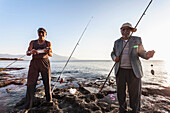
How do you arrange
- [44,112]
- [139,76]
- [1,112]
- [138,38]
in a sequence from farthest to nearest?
[1,112] < [44,112] < [138,38] < [139,76]

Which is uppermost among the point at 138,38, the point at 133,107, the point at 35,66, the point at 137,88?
the point at 138,38

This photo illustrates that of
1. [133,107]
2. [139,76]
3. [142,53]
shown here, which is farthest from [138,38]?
[133,107]

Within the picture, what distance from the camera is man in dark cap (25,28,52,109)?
3441mm

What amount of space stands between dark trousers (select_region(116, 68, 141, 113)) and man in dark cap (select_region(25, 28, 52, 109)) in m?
2.86

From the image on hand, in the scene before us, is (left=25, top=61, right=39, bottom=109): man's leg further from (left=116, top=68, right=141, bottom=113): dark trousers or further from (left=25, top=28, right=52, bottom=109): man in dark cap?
(left=116, top=68, right=141, bottom=113): dark trousers

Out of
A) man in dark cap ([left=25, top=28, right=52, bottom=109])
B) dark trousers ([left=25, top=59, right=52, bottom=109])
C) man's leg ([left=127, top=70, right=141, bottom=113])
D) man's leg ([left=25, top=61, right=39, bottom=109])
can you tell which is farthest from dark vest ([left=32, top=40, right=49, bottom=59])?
Result: man's leg ([left=127, top=70, right=141, bottom=113])

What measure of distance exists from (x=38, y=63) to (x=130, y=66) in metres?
3.39

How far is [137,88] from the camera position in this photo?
2.70m

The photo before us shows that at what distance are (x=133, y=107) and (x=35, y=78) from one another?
3660 millimetres

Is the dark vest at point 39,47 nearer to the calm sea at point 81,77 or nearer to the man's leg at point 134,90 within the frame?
the calm sea at point 81,77

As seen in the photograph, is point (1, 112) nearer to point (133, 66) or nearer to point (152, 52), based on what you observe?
point (133, 66)

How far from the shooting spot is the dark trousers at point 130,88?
8.92ft

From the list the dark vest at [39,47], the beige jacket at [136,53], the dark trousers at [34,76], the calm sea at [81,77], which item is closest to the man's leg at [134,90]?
the beige jacket at [136,53]

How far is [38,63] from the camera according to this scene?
3527 millimetres
